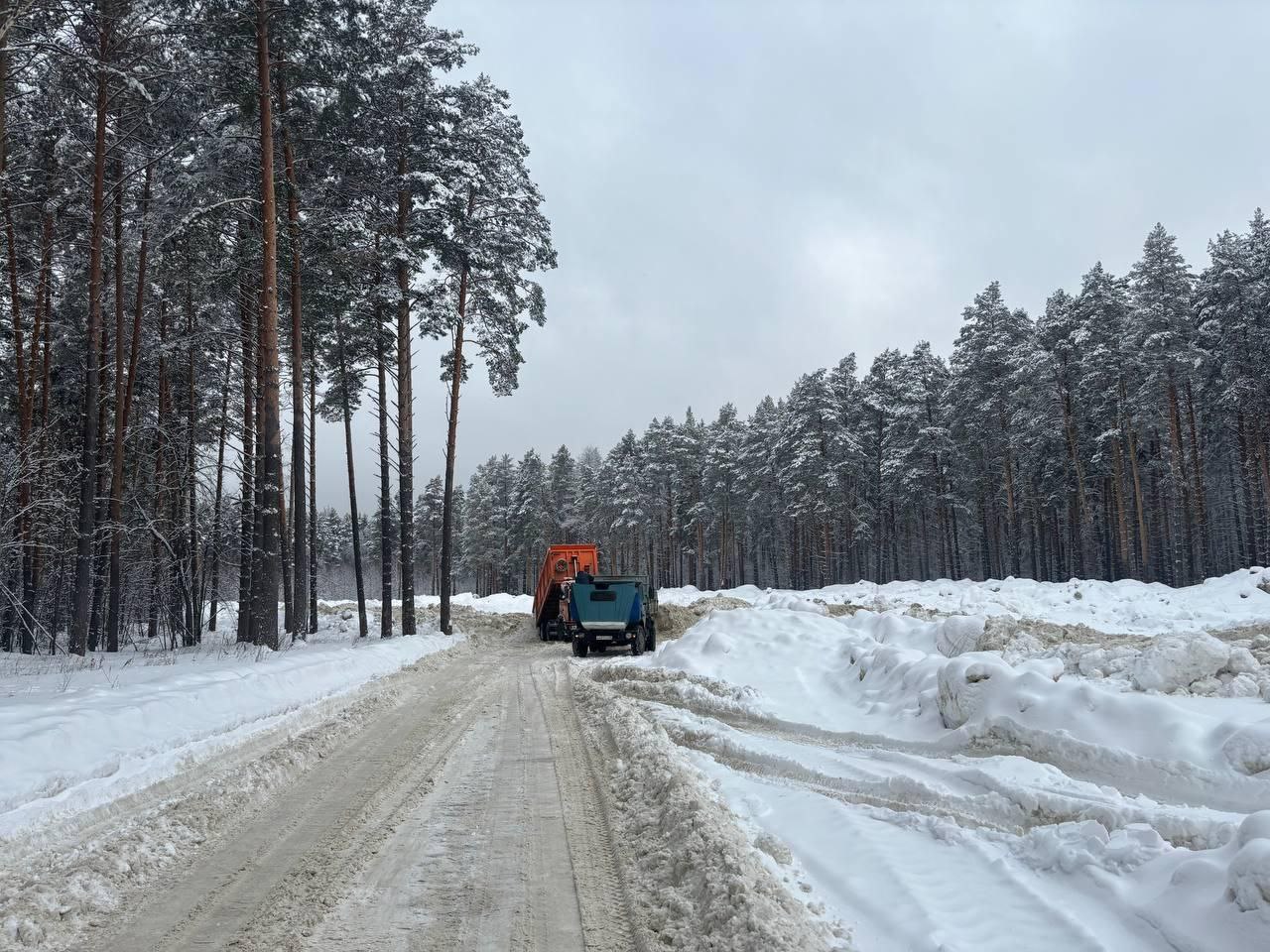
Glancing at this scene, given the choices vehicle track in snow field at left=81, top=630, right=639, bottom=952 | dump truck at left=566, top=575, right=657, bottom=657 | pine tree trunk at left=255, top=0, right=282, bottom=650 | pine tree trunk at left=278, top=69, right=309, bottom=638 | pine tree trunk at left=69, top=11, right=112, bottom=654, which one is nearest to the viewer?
vehicle track in snow field at left=81, top=630, right=639, bottom=952

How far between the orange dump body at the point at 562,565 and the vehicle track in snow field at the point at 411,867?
1749 centimetres

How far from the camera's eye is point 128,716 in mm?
6957

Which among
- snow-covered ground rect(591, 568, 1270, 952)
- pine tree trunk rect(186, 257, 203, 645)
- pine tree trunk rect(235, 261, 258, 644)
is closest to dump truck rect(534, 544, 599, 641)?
pine tree trunk rect(235, 261, 258, 644)

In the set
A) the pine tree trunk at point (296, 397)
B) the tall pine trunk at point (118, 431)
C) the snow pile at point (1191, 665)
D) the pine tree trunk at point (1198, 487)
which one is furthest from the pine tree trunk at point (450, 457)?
the pine tree trunk at point (1198, 487)

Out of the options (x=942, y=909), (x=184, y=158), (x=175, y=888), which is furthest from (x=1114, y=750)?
(x=184, y=158)

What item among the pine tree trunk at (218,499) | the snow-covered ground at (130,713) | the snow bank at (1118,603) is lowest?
the snow bank at (1118,603)

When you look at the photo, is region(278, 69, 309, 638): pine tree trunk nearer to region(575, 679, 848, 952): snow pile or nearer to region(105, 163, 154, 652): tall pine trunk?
region(105, 163, 154, 652): tall pine trunk

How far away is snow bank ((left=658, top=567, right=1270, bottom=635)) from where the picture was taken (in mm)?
19234

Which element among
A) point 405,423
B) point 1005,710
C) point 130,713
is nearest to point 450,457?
point 405,423

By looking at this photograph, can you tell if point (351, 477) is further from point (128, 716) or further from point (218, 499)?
point (128, 716)

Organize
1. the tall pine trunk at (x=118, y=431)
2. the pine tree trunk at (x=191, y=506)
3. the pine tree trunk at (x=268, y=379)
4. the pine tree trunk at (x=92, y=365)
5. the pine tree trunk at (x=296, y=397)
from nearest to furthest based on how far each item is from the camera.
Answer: the pine tree trunk at (x=92, y=365) → the pine tree trunk at (x=268, y=379) → the tall pine trunk at (x=118, y=431) → the pine tree trunk at (x=296, y=397) → the pine tree trunk at (x=191, y=506)

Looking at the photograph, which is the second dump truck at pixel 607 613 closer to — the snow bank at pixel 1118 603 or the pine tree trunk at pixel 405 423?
the pine tree trunk at pixel 405 423

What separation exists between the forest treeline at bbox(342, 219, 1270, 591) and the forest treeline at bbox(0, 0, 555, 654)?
2976 centimetres

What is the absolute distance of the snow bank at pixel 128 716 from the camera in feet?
17.6
